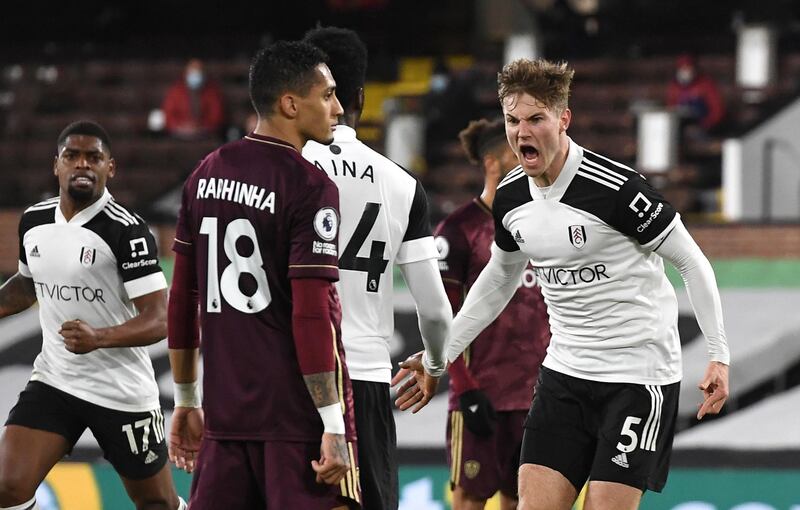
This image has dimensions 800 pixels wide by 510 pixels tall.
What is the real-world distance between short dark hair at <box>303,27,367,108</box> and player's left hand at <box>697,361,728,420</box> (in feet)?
5.28

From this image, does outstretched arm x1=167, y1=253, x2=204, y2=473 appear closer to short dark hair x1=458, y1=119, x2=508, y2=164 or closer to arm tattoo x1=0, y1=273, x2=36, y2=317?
arm tattoo x1=0, y1=273, x2=36, y2=317

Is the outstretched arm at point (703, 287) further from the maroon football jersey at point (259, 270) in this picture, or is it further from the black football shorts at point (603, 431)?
the maroon football jersey at point (259, 270)

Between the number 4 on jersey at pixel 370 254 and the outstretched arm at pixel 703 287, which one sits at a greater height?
the number 4 on jersey at pixel 370 254

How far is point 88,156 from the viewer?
621cm

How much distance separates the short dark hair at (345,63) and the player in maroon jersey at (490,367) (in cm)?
156

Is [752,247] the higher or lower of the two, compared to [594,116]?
lower

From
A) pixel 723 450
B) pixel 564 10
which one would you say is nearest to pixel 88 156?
pixel 723 450

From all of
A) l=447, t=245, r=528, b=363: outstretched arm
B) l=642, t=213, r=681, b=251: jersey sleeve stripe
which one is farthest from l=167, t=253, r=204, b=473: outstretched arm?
l=642, t=213, r=681, b=251: jersey sleeve stripe

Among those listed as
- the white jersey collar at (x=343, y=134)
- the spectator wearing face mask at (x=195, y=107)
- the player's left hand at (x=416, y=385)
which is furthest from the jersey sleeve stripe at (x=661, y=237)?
the spectator wearing face mask at (x=195, y=107)

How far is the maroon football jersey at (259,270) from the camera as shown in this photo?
13.7 ft

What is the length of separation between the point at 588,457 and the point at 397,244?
1.10 metres

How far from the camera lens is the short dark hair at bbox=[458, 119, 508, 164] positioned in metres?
6.55

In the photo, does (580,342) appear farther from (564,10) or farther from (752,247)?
(564,10)

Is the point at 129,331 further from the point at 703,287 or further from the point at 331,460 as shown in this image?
the point at 703,287
